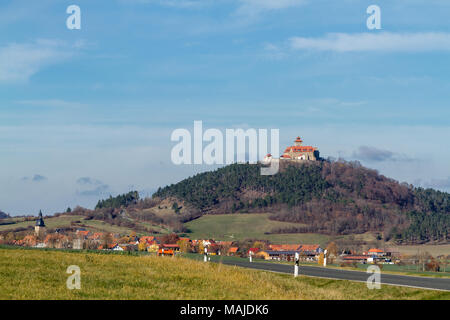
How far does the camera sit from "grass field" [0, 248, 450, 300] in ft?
64.3

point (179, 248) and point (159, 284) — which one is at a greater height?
point (159, 284)

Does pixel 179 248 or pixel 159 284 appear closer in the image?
pixel 159 284

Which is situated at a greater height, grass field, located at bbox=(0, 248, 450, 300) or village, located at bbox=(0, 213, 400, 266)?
grass field, located at bbox=(0, 248, 450, 300)

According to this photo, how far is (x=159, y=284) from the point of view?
861 inches

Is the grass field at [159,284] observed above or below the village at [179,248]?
above

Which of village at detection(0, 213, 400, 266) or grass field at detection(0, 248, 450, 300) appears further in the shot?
village at detection(0, 213, 400, 266)

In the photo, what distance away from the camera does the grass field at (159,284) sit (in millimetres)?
19594

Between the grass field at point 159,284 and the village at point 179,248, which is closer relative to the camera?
the grass field at point 159,284
